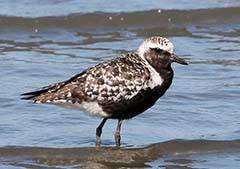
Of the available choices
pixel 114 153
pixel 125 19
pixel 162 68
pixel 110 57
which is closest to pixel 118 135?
pixel 114 153

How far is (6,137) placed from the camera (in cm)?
836

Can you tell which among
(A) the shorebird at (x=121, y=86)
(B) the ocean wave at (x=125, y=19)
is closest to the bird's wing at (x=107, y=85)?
(A) the shorebird at (x=121, y=86)

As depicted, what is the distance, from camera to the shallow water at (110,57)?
8.00 metres

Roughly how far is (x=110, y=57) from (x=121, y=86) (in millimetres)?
3262

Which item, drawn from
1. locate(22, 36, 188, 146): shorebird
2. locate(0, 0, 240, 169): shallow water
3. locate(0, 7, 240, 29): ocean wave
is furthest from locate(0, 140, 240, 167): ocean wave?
locate(0, 7, 240, 29): ocean wave

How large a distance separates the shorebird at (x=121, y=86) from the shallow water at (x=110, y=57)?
1.34 feet

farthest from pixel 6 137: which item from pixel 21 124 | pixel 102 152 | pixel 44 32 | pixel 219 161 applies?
pixel 44 32

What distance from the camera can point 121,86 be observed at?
786cm

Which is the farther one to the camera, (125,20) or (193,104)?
(125,20)

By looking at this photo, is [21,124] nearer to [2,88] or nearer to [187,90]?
[2,88]

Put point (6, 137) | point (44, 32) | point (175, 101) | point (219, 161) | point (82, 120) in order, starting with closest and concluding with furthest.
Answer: point (219, 161), point (6, 137), point (82, 120), point (175, 101), point (44, 32)

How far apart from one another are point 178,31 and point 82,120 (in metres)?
3.93

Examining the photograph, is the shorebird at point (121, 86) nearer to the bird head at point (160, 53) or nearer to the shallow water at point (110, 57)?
the bird head at point (160, 53)

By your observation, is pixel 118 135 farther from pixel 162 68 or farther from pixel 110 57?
pixel 110 57
